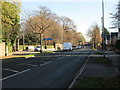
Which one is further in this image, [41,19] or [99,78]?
[41,19]

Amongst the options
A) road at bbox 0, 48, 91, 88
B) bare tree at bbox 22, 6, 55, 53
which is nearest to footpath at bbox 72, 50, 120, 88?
road at bbox 0, 48, 91, 88

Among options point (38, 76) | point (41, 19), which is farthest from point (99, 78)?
point (41, 19)

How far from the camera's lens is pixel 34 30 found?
47250 mm

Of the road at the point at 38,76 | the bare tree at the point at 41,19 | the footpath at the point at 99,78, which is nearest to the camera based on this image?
the footpath at the point at 99,78

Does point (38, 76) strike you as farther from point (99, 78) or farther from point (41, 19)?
point (41, 19)

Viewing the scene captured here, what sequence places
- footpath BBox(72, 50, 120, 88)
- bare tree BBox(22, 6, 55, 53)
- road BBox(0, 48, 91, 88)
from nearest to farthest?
footpath BBox(72, 50, 120, 88) < road BBox(0, 48, 91, 88) < bare tree BBox(22, 6, 55, 53)

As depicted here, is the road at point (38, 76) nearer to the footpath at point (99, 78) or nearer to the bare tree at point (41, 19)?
the footpath at point (99, 78)

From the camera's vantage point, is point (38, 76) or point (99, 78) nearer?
point (99, 78)

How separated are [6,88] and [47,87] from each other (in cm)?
177

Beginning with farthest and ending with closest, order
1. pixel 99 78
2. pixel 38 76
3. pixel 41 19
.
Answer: pixel 41 19
pixel 38 76
pixel 99 78

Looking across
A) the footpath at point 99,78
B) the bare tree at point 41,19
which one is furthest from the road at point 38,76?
the bare tree at point 41,19

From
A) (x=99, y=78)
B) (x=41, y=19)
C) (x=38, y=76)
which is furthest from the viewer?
(x=41, y=19)

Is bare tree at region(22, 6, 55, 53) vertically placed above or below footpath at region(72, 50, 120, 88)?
above

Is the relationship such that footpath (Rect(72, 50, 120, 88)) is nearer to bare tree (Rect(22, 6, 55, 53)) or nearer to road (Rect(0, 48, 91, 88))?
road (Rect(0, 48, 91, 88))
